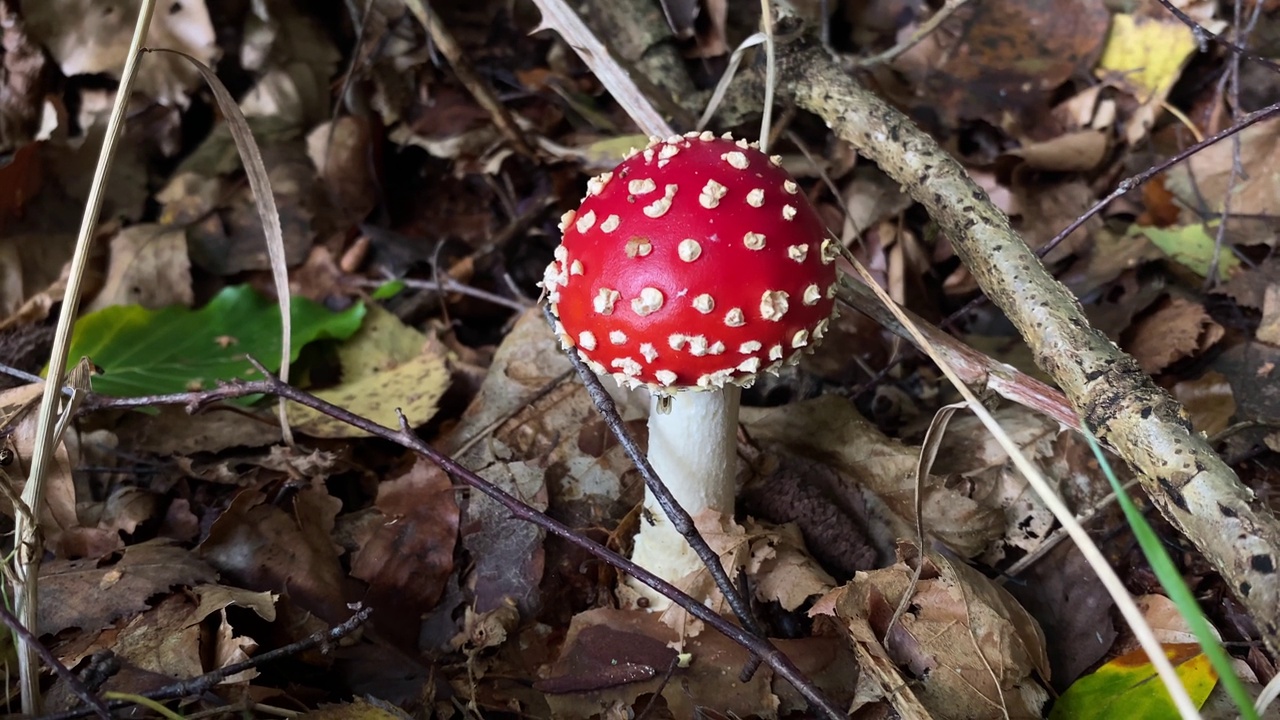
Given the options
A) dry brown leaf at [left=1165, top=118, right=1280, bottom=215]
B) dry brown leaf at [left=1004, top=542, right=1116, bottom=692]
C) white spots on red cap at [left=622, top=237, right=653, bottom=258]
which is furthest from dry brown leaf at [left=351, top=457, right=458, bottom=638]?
dry brown leaf at [left=1165, top=118, right=1280, bottom=215]

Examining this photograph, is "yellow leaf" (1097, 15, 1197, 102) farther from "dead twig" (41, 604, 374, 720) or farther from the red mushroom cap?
A: "dead twig" (41, 604, 374, 720)

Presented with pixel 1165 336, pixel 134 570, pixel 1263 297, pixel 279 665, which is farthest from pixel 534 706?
pixel 1263 297

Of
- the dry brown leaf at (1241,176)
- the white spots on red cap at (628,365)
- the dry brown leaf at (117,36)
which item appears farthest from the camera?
the dry brown leaf at (117,36)

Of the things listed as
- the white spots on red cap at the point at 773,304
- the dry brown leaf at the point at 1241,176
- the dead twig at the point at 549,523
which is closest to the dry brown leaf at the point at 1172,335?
the dry brown leaf at the point at 1241,176

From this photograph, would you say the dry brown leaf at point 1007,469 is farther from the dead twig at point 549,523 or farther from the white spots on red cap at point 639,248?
the white spots on red cap at point 639,248

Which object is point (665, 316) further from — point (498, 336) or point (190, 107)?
point (190, 107)

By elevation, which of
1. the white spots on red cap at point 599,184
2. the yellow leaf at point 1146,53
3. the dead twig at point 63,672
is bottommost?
the dead twig at point 63,672
